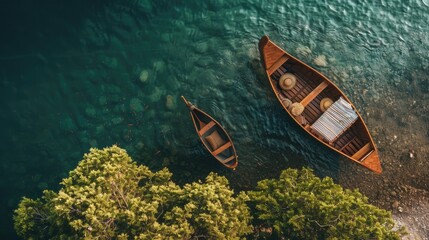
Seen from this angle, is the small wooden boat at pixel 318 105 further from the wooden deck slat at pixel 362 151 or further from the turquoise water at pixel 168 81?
the turquoise water at pixel 168 81

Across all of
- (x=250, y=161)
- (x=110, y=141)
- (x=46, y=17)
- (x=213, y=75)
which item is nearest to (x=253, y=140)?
(x=250, y=161)

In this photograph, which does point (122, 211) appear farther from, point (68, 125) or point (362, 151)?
point (362, 151)

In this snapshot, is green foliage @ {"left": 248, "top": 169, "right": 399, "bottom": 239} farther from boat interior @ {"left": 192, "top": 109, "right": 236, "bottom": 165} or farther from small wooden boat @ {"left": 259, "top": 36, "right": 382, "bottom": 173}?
boat interior @ {"left": 192, "top": 109, "right": 236, "bottom": 165}

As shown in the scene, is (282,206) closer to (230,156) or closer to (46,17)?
(230,156)

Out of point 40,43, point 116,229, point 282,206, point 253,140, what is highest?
point 40,43

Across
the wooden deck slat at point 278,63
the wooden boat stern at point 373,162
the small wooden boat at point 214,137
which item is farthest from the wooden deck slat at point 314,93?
the small wooden boat at point 214,137

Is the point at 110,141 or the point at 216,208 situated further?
the point at 110,141
